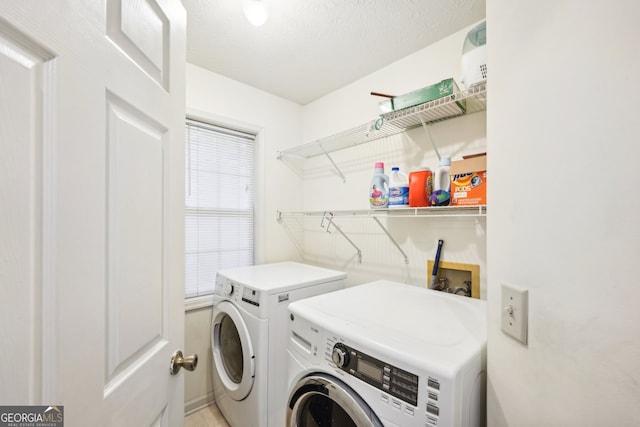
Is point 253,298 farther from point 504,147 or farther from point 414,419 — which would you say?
point 504,147

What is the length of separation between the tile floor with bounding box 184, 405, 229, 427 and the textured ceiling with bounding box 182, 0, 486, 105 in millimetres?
2688

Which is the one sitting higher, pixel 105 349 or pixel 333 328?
pixel 105 349

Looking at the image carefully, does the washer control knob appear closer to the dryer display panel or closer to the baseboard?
the dryer display panel

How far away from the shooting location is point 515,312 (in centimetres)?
72

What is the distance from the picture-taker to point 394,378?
82 cm

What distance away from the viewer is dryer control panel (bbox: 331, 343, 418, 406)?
0.78 m

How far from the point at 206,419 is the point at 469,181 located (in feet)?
7.95

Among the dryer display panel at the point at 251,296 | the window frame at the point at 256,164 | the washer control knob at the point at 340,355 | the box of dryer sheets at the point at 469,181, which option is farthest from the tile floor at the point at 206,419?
the box of dryer sheets at the point at 469,181

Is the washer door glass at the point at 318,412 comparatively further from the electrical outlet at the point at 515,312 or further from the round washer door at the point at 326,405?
the electrical outlet at the point at 515,312

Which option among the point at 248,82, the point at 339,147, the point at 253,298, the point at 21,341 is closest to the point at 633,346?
the point at 21,341

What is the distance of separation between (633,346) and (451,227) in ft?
3.87

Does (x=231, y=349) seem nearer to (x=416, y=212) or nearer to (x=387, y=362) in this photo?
(x=387, y=362)

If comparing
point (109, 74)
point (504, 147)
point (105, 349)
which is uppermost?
point (109, 74)

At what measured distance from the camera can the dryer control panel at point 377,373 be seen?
0.78m
